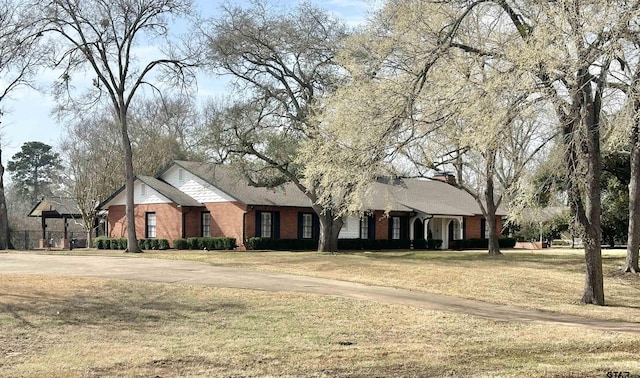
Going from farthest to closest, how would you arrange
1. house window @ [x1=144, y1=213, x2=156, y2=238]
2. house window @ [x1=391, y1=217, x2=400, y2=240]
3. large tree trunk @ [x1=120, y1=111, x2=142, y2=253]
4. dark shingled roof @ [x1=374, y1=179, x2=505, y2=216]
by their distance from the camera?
dark shingled roof @ [x1=374, y1=179, x2=505, y2=216]
house window @ [x1=391, y1=217, x2=400, y2=240]
house window @ [x1=144, y1=213, x2=156, y2=238]
large tree trunk @ [x1=120, y1=111, x2=142, y2=253]

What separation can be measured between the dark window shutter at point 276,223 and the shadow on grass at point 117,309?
20848mm

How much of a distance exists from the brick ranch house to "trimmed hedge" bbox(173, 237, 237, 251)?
0.74 meters

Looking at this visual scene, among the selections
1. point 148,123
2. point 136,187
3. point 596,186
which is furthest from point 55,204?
point 596,186

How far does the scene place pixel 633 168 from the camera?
24078mm

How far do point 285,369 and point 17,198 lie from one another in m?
85.0

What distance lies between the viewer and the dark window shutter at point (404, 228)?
43.9m

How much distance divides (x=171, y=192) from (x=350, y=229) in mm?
10575

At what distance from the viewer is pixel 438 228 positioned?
153ft

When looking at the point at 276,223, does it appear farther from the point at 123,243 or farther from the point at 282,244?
the point at 123,243

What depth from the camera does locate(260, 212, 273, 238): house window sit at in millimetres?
37812

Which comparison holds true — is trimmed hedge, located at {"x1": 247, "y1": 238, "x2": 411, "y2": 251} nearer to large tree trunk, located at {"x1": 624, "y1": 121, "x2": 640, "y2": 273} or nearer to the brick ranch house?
the brick ranch house

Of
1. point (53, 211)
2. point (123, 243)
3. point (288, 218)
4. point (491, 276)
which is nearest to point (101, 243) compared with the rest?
point (123, 243)

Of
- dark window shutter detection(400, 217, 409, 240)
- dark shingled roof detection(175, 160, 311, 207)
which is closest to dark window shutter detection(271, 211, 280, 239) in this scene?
dark shingled roof detection(175, 160, 311, 207)

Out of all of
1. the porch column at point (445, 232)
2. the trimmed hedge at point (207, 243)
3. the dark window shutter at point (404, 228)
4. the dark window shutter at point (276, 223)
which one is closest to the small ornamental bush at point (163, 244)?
the trimmed hedge at point (207, 243)
